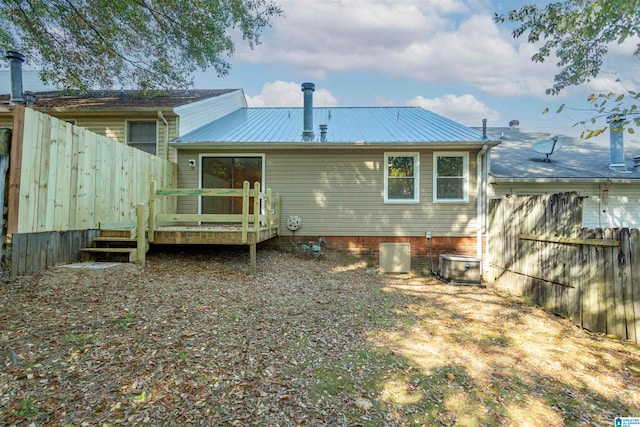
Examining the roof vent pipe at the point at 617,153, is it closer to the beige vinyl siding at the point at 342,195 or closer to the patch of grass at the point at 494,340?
the beige vinyl siding at the point at 342,195

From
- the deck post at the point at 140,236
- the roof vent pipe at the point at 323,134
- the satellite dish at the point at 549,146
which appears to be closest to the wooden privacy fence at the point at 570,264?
the satellite dish at the point at 549,146

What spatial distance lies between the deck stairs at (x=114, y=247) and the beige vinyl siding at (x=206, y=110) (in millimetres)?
3970

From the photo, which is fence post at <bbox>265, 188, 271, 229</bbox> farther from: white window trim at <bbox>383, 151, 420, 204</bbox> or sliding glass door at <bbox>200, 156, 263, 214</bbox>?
white window trim at <bbox>383, 151, 420, 204</bbox>

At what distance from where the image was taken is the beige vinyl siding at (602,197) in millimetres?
8773

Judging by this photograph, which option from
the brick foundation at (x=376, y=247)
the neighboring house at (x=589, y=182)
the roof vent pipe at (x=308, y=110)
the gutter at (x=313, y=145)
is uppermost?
the roof vent pipe at (x=308, y=110)

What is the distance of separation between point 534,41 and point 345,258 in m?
7.06

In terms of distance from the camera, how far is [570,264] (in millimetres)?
4961

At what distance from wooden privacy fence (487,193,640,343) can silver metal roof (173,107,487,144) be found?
2912mm

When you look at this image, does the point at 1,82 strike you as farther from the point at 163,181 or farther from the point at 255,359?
the point at 255,359

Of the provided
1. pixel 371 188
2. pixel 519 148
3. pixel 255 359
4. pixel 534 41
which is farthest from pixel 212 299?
pixel 519 148

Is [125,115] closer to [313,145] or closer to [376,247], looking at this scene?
[313,145]

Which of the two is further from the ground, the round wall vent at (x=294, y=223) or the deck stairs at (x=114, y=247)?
the round wall vent at (x=294, y=223)

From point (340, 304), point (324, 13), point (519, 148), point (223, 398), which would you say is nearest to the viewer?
point (223, 398)

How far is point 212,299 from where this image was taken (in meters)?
4.56
